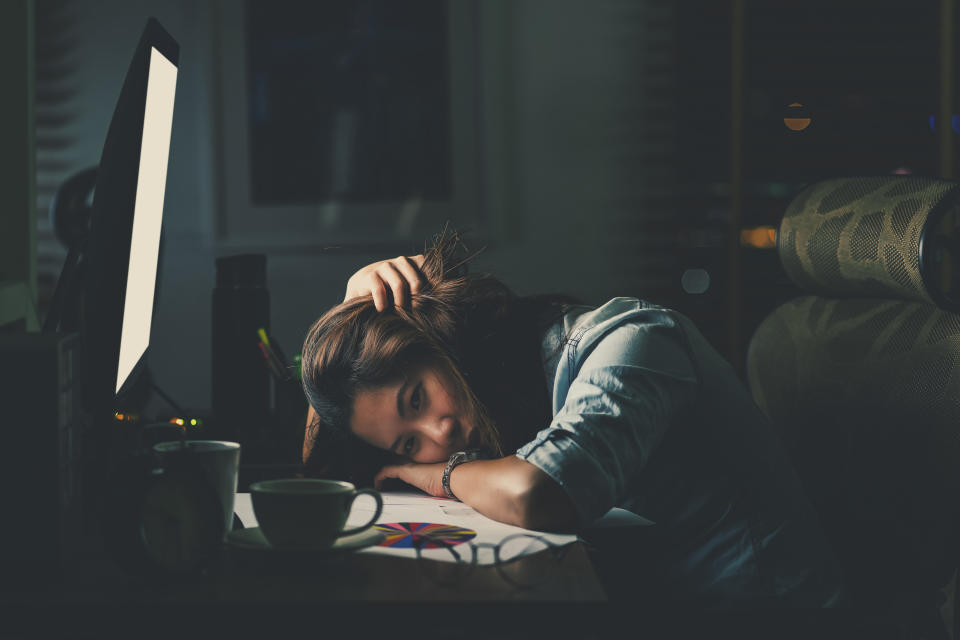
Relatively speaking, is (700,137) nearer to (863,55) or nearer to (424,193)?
(863,55)

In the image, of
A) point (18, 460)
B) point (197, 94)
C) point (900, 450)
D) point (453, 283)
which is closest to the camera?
point (18, 460)

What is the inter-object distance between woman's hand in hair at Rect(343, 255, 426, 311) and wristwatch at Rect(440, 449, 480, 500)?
0.25m

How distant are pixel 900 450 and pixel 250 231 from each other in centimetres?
226

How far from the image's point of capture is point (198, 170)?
293cm

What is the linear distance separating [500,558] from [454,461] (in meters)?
0.30

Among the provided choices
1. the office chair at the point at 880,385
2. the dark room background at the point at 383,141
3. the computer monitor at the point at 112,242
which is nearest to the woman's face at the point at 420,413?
the computer monitor at the point at 112,242

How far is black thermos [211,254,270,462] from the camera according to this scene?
1.69 meters

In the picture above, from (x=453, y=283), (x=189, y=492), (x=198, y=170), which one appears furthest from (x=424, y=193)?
(x=189, y=492)

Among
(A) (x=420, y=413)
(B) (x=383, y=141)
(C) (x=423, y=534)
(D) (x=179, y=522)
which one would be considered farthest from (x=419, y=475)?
(B) (x=383, y=141)

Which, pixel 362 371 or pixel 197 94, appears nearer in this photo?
pixel 362 371

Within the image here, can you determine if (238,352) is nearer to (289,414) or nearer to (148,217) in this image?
(289,414)

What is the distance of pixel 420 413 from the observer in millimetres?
1208

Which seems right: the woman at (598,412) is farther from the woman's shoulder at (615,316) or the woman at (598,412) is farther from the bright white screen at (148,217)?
the bright white screen at (148,217)

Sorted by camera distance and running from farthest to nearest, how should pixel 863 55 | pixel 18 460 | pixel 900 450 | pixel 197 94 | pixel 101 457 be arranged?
pixel 197 94, pixel 863 55, pixel 900 450, pixel 101 457, pixel 18 460
